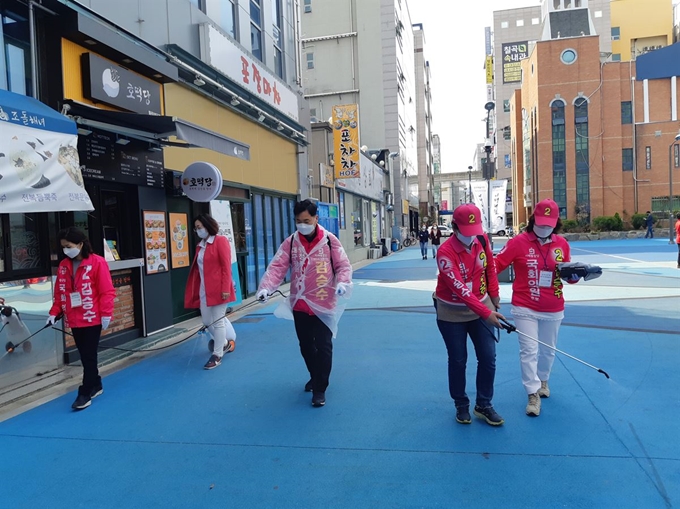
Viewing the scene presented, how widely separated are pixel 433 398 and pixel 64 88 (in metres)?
5.29

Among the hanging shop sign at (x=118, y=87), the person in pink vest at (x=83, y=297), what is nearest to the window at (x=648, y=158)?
the hanging shop sign at (x=118, y=87)

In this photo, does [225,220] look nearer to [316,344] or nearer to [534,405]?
[316,344]

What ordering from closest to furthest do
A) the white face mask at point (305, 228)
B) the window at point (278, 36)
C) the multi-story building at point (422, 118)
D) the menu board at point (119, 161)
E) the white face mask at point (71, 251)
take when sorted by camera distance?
the white face mask at point (305, 228), the white face mask at point (71, 251), the menu board at point (119, 161), the window at point (278, 36), the multi-story building at point (422, 118)

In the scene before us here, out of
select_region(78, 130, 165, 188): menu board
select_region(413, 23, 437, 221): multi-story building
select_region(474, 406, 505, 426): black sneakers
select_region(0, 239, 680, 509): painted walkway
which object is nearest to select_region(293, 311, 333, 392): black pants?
select_region(0, 239, 680, 509): painted walkway

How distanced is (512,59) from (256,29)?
8301 centimetres

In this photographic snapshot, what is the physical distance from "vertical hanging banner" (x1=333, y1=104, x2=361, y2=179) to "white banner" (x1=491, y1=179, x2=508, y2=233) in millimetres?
7836

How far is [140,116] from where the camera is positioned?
6016 millimetres

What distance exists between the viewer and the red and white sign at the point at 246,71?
9.31 m

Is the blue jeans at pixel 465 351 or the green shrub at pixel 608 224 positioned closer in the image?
the blue jeans at pixel 465 351

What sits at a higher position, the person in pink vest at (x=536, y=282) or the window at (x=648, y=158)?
the window at (x=648, y=158)

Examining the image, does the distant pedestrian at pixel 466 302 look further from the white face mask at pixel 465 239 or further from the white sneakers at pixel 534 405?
the white sneakers at pixel 534 405

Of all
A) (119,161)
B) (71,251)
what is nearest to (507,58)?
(119,161)

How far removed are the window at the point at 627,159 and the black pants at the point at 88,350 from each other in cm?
4685

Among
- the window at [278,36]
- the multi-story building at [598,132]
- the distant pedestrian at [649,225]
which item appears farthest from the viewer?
the multi-story building at [598,132]
